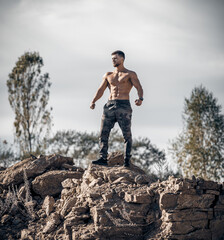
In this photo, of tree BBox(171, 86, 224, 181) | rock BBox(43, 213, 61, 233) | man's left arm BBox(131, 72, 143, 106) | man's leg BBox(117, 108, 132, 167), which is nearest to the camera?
rock BBox(43, 213, 61, 233)

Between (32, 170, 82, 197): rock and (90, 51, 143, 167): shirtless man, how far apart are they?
0.96 meters

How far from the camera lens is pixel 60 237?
696cm

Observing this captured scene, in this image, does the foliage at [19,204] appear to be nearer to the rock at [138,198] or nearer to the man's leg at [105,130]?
the man's leg at [105,130]

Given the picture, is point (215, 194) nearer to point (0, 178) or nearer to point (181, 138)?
point (0, 178)

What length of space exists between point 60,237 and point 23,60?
14.9 m

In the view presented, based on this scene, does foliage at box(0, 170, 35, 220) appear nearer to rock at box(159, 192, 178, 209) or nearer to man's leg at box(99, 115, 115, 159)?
man's leg at box(99, 115, 115, 159)

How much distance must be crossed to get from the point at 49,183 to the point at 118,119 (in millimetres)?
2165

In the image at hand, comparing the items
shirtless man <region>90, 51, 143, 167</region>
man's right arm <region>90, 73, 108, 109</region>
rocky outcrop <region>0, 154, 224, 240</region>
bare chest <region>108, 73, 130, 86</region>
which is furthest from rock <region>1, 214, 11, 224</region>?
bare chest <region>108, 73, 130, 86</region>

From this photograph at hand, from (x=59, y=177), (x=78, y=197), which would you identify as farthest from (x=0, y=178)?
(x=78, y=197)

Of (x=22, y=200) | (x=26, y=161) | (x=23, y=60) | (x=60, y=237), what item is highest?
(x=23, y=60)

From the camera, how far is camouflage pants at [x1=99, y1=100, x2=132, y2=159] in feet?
27.2

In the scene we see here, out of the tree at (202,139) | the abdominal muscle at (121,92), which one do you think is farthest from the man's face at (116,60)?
the tree at (202,139)

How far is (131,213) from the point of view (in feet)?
22.5

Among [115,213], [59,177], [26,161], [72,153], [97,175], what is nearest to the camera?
[115,213]
